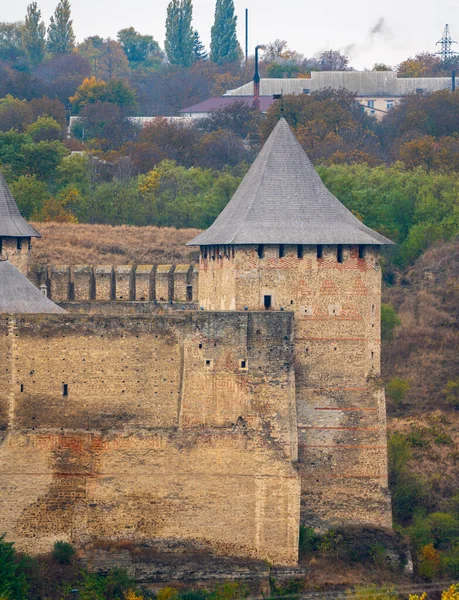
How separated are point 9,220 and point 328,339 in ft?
34.6

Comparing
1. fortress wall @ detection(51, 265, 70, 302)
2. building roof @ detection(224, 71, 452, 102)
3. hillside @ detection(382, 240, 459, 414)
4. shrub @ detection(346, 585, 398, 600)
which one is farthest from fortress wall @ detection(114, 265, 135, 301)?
building roof @ detection(224, 71, 452, 102)

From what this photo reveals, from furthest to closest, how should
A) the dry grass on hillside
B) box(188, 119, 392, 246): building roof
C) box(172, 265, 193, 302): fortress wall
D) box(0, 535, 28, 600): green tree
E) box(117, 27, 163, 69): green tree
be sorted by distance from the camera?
1. box(117, 27, 163, 69): green tree
2. the dry grass on hillside
3. box(172, 265, 193, 302): fortress wall
4. box(188, 119, 392, 246): building roof
5. box(0, 535, 28, 600): green tree

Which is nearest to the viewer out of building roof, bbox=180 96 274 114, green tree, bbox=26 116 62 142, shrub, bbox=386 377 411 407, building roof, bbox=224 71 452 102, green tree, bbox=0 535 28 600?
green tree, bbox=0 535 28 600

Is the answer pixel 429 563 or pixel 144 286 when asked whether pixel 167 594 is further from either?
pixel 144 286

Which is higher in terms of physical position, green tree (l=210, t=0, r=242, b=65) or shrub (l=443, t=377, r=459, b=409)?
green tree (l=210, t=0, r=242, b=65)

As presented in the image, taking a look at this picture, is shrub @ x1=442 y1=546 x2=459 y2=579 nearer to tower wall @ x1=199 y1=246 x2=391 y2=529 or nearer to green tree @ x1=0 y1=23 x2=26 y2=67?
tower wall @ x1=199 y1=246 x2=391 y2=529

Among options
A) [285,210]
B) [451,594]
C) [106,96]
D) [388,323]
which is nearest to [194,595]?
[451,594]

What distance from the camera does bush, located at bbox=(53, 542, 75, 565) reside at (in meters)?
41.3

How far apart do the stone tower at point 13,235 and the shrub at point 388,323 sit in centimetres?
1163

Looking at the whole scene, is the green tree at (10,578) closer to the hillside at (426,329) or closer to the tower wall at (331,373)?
the tower wall at (331,373)

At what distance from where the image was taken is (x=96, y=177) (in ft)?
251

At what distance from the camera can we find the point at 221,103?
100562 mm

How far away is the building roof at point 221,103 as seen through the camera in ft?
312

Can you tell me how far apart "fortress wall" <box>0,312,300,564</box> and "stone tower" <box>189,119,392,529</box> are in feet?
4.84
